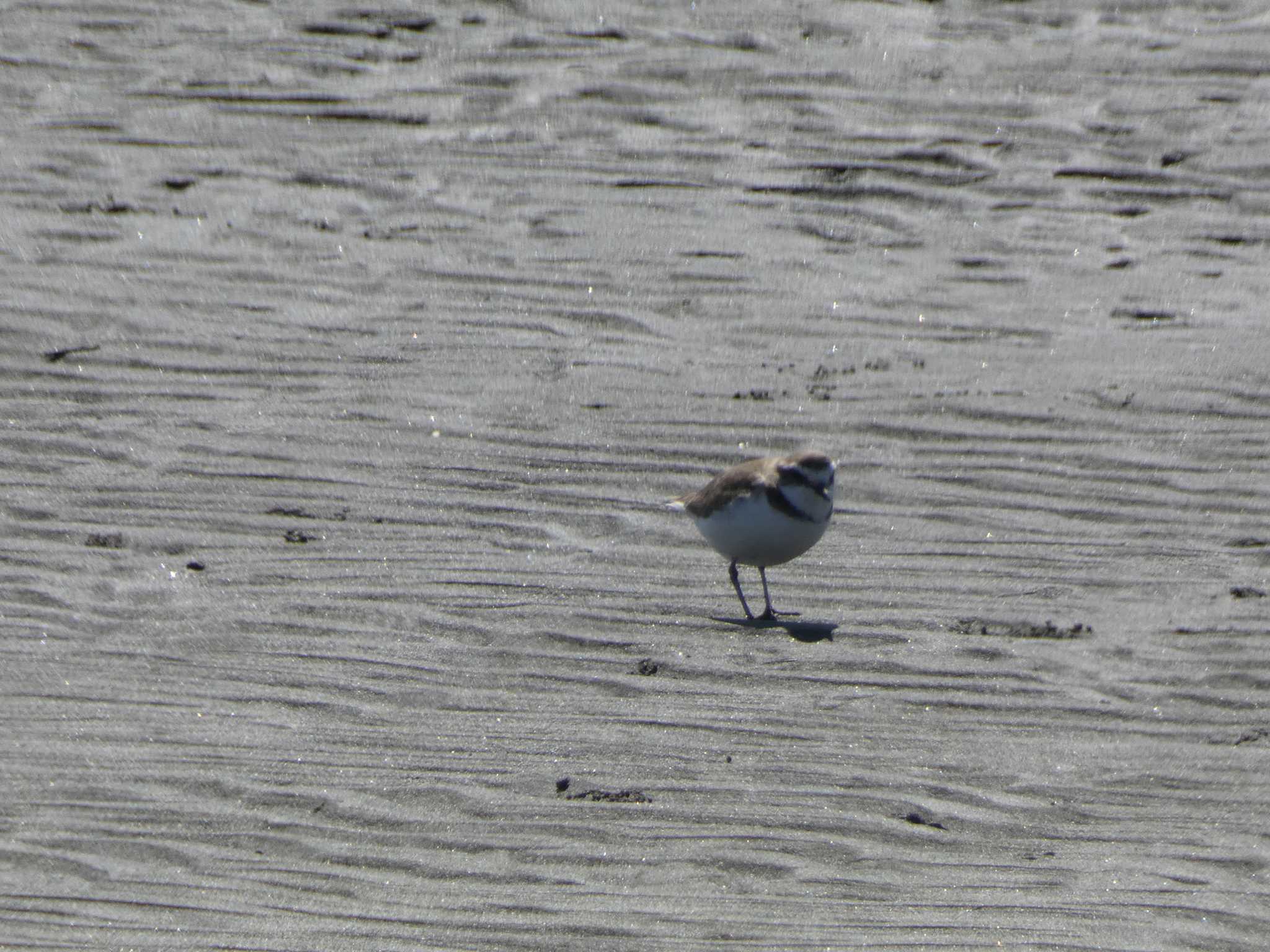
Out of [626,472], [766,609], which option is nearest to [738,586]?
[766,609]

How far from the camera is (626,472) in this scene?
779cm

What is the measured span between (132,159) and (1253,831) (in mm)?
7718

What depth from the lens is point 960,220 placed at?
10031mm

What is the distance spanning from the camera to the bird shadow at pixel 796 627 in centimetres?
657

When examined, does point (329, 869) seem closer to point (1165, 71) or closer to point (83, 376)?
point (83, 376)

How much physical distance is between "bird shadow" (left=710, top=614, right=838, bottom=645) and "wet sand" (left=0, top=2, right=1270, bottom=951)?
0.06 metres

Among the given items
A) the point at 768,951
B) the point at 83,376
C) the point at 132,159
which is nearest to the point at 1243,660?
the point at 768,951

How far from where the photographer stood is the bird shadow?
657 centimetres

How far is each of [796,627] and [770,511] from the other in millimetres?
470

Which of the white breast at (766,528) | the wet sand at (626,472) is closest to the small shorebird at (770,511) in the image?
the white breast at (766,528)

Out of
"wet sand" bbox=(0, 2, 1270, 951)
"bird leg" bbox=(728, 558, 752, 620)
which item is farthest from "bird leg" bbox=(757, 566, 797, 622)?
"wet sand" bbox=(0, 2, 1270, 951)

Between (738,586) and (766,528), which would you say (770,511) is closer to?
(766,528)

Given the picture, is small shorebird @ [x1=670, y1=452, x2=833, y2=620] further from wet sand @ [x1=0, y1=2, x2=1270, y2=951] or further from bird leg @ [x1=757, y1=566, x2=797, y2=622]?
wet sand @ [x1=0, y1=2, x2=1270, y2=951]

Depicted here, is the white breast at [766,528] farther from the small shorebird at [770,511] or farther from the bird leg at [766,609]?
the bird leg at [766,609]
